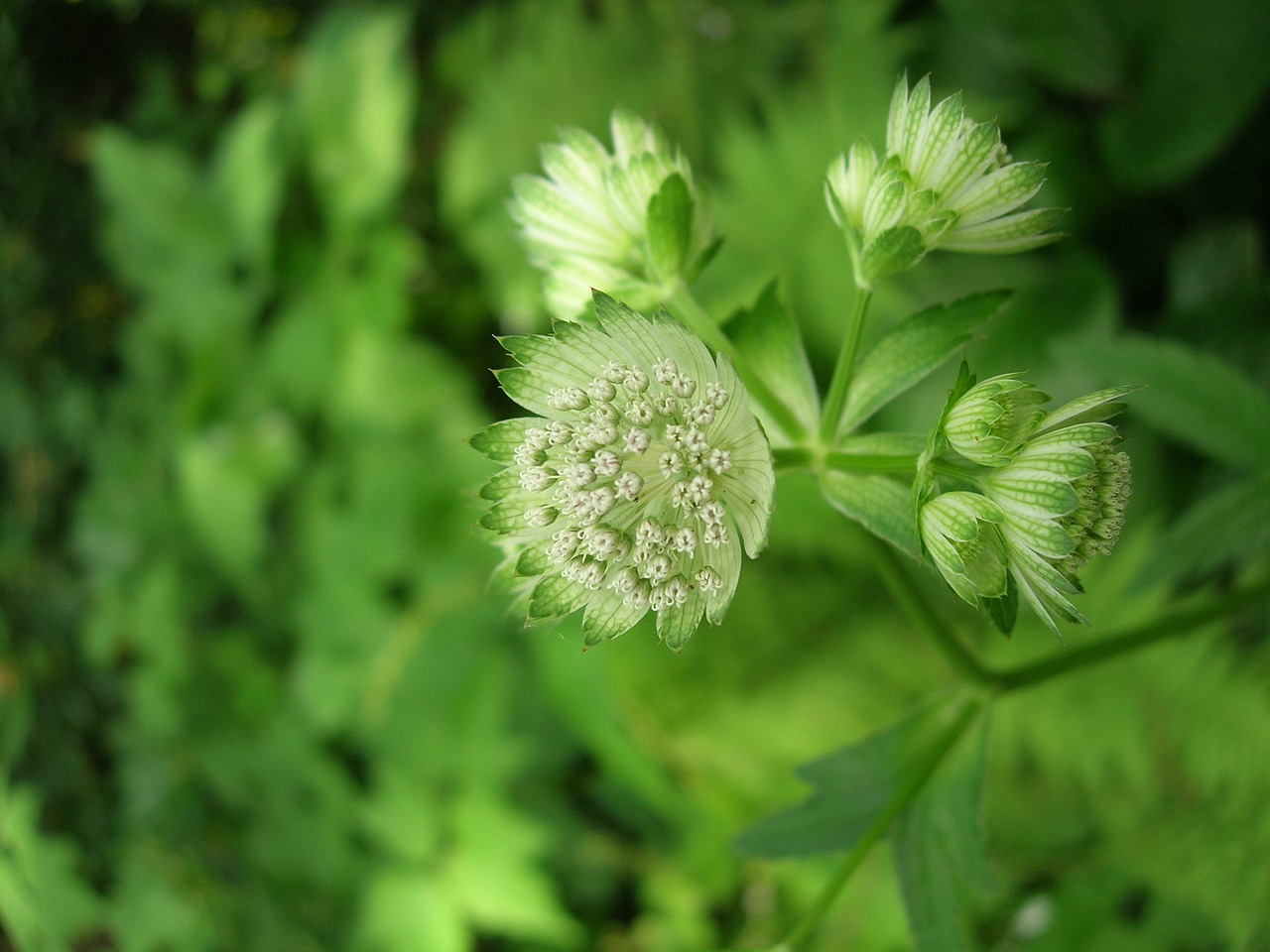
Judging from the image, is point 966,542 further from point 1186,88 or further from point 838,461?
point 1186,88

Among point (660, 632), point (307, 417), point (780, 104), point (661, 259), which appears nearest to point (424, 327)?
point (307, 417)

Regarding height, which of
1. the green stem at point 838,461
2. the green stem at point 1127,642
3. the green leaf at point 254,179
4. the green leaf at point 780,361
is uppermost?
the green leaf at point 254,179

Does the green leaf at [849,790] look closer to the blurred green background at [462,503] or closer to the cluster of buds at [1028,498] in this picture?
the cluster of buds at [1028,498]

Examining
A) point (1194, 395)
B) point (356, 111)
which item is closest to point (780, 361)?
point (1194, 395)

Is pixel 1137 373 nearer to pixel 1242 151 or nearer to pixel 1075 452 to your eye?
pixel 1075 452

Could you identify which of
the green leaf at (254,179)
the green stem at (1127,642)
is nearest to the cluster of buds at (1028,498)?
the green stem at (1127,642)

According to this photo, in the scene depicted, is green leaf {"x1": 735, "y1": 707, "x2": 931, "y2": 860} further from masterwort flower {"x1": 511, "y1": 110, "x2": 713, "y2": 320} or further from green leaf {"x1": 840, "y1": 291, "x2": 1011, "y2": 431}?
masterwort flower {"x1": 511, "y1": 110, "x2": 713, "y2": 320}
